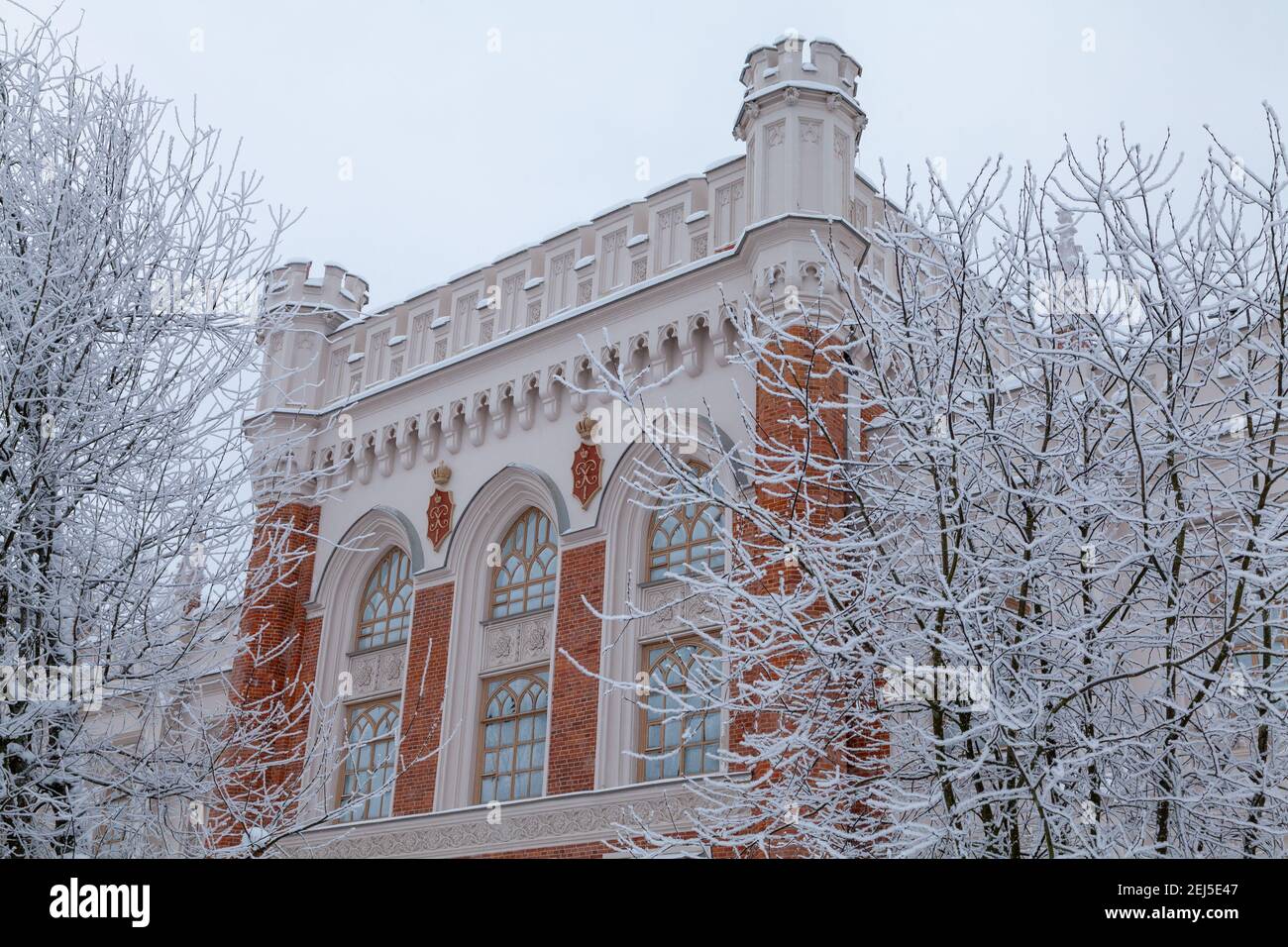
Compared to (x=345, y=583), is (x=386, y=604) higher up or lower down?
lower down

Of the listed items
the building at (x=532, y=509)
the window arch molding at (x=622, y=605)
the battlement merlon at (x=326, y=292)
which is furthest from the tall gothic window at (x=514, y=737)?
the battlement merlon at (x=326, y=292)

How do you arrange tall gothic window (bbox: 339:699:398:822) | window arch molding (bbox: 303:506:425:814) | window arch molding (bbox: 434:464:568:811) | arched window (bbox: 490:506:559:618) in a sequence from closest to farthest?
window arch molding (bbox: 434:464:568:811) < arched window (bbox: 490:506:559:618) < tall gothic window (bbox: 339:699:398:822) < window arch molding (bbox: 303:506:425:814)

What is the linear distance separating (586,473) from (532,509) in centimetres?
129

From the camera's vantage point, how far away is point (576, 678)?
53.8ft

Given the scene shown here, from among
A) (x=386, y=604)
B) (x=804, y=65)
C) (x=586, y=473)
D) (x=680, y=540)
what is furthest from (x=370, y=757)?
(x=804, y=65)

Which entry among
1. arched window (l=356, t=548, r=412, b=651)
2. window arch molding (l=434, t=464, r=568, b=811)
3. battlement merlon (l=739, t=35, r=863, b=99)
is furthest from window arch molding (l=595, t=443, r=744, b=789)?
battlement merlon (l=739, t=35, r=863, b=99)

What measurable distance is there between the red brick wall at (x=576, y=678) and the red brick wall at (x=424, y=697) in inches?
69.5

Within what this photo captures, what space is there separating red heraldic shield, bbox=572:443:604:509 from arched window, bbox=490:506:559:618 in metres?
0.83

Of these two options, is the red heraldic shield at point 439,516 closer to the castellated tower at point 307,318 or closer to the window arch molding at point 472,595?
the window arch molding at point 472,595

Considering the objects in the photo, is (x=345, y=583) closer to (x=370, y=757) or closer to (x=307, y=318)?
(x=370, y=757)

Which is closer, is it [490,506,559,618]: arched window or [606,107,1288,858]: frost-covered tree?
[606,107,1288,858]: frost-covered tree

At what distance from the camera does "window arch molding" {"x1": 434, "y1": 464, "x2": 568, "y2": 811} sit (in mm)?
17391

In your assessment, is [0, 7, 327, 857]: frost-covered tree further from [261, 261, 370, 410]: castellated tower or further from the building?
[261, 261, 370, 410]: castellated tower

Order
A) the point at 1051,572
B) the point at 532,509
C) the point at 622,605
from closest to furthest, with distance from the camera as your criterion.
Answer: the point at 1051,572 < the point at 622,605 < the point at 532,509
